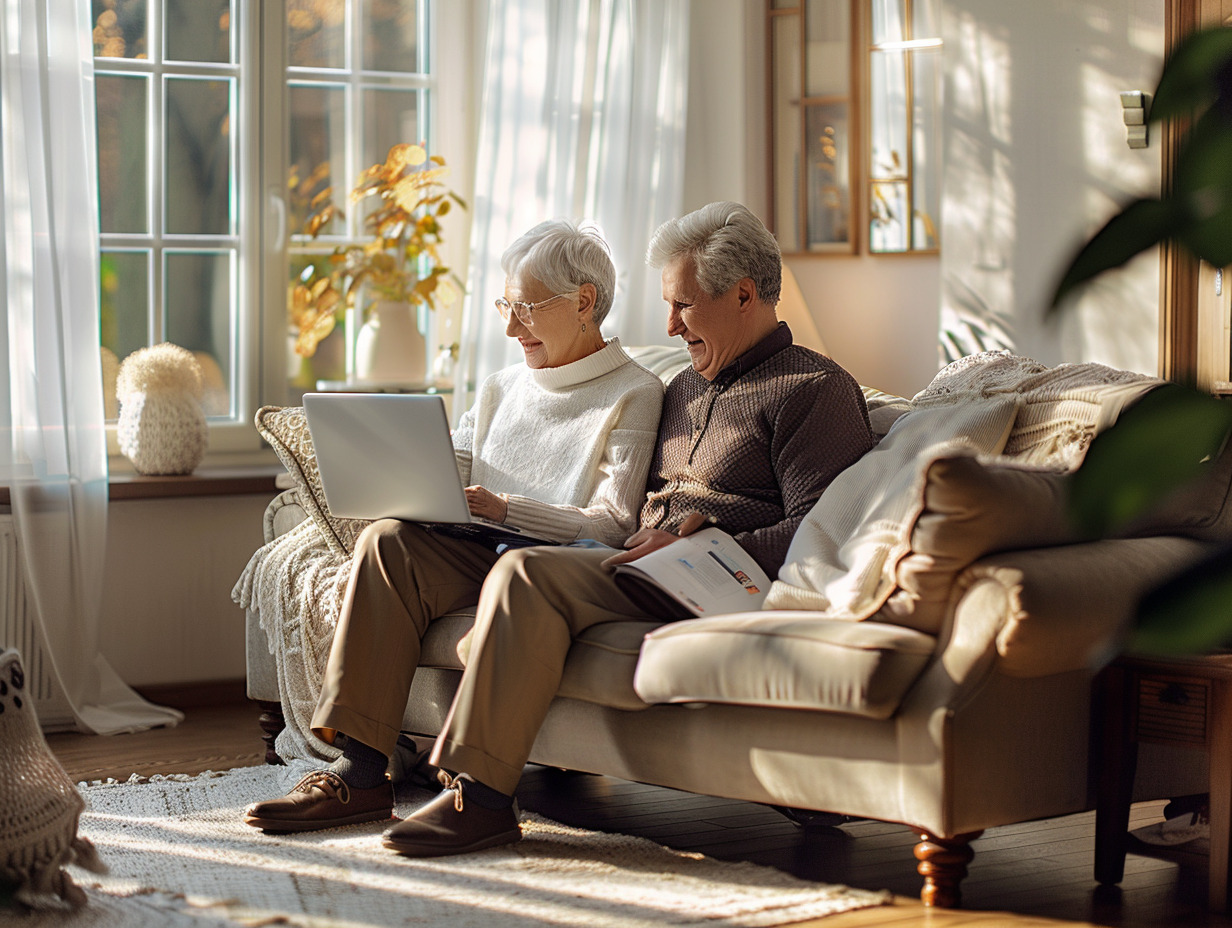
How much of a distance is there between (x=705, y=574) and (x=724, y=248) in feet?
2.12

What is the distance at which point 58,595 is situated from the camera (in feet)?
11.2

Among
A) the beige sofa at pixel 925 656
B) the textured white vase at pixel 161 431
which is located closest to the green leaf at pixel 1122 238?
the beige sofa at pixel 925 656

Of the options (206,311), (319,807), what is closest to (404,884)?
(319,807)

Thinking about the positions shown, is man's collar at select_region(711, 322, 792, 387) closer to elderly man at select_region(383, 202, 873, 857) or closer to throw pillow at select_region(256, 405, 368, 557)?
elderly man at select_region(383, 202, 873, 857)

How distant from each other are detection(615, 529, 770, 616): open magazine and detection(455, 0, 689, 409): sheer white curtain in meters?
1.75

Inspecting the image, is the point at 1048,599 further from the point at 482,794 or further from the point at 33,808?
the point at 33,808

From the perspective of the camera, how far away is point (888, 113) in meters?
4.22

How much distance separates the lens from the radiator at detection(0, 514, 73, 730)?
3.42 metres

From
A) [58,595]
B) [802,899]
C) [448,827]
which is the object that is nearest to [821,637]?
[802,899]

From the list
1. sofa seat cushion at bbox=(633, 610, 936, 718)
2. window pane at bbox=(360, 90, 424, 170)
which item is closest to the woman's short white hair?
sofa seat cushion at bbox=(633, 610, 936, 718)

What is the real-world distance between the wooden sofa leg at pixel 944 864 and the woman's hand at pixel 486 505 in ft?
3.18

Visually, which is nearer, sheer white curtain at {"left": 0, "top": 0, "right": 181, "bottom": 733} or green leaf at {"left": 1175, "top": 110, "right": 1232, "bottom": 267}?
green leaf at {"left": 1175, "top": 110, "right": 1232, "bottom": 267}

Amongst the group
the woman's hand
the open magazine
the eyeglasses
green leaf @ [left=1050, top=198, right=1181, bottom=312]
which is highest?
the eyeglasses

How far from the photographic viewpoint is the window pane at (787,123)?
4406 mm
